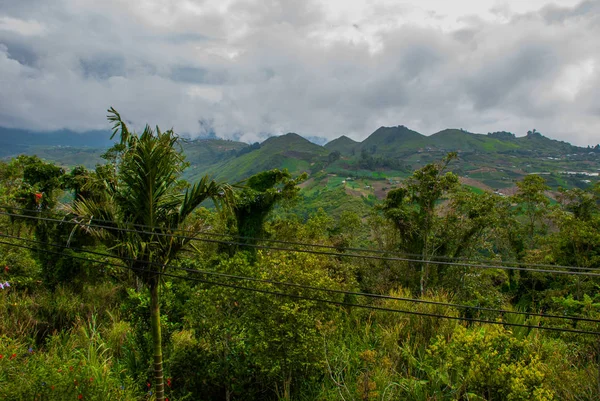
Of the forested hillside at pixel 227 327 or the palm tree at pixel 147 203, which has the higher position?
the palm tree at pixel 147 203

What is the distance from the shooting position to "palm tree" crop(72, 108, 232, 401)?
594cm

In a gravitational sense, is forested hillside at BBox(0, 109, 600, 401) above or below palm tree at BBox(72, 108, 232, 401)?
below

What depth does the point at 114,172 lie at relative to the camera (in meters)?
6.52

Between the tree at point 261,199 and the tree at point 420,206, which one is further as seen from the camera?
the tree at point 261,199

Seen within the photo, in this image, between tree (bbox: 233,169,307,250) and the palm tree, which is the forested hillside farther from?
tree (bbox: 233,169,307,250)

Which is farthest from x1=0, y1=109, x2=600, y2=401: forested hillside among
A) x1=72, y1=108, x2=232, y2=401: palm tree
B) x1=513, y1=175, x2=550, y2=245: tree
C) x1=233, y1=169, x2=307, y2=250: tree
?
x1=513, y1=175, x2=550, y2=245: tree

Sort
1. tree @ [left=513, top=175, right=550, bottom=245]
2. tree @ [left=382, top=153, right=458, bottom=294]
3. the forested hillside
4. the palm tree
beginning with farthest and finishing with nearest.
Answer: tree @ [left=513, top=175, right=550, bottom=245] < tree @ [left=382, top=153, right=458, bottom=294] < the palm tree < the forested hillside

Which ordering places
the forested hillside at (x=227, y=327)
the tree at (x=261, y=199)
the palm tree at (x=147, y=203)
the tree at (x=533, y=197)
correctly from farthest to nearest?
the tree at (x=533, y=197) → the tree at (x=261, y=199) → the palm tree at (x=147, y=203) → the forested hillside at (x=227, y=327)

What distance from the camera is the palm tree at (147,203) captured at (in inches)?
234

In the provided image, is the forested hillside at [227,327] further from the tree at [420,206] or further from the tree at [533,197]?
the tree at [533,197]

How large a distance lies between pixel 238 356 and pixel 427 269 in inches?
543

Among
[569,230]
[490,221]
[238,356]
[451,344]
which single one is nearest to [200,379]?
[238,356]

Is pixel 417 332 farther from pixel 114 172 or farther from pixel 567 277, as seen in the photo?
pixel 567 277

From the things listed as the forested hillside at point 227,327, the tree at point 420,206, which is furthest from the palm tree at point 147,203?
the tree at point 420,206
